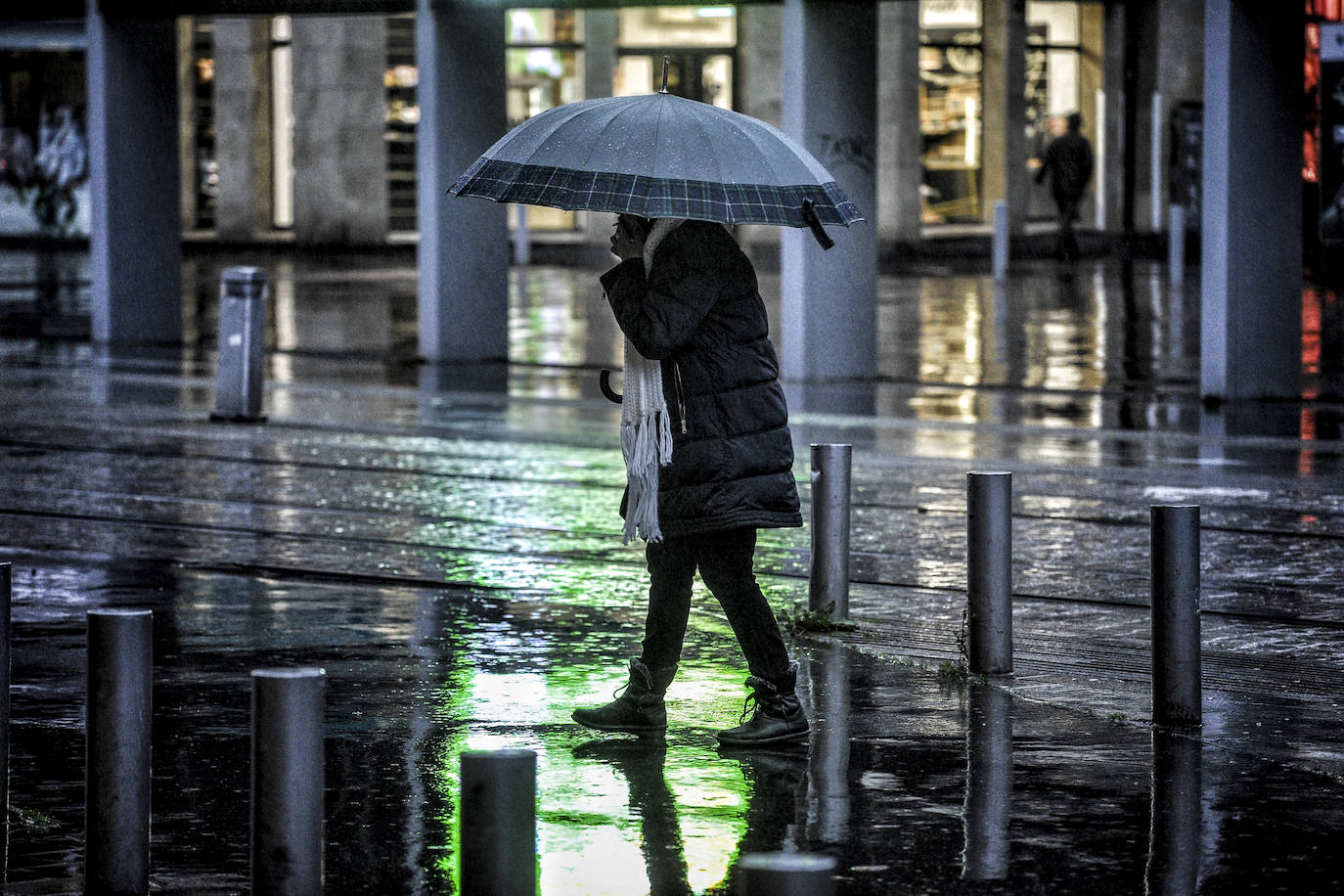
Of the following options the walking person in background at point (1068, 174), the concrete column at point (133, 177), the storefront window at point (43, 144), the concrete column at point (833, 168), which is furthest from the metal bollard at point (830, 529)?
the storefront window at point (43, 144)

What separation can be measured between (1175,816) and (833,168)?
11.8m

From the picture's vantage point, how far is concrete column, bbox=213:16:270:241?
38781 millimetres

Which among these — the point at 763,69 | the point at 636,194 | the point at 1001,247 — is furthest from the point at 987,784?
the point at 763,69

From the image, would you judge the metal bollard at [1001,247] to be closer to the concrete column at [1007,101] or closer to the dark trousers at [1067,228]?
the dark trousers at [1067,228]

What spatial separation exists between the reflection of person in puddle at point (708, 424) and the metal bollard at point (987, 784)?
0.55 meters

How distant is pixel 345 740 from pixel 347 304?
20.6 meters

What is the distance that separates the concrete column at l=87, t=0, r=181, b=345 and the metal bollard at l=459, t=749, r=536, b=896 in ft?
57.0

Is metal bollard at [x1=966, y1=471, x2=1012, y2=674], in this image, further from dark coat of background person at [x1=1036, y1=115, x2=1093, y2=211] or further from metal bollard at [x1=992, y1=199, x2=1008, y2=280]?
dark coat of background person at [x1=1036, y1=115, x2=1093, y2=211]

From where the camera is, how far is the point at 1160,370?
17562mm

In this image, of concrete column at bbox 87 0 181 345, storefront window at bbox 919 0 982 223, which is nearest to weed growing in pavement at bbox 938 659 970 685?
concrete column at bbox 87 0 181 345

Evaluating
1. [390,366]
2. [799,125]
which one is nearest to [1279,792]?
[799,125]

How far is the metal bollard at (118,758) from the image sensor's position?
15.6ft

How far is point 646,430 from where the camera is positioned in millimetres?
5992

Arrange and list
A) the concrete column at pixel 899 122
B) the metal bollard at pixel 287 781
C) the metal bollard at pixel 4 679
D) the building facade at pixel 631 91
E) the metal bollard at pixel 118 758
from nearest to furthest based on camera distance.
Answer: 1. the metal bollard at pixel 287 781
2. the metal bollard at pixel 118 758
3. the metal bollard at pixel 4 679
4. the concrete column at pixel 899 122
5. the building facade at pixel 631 91
